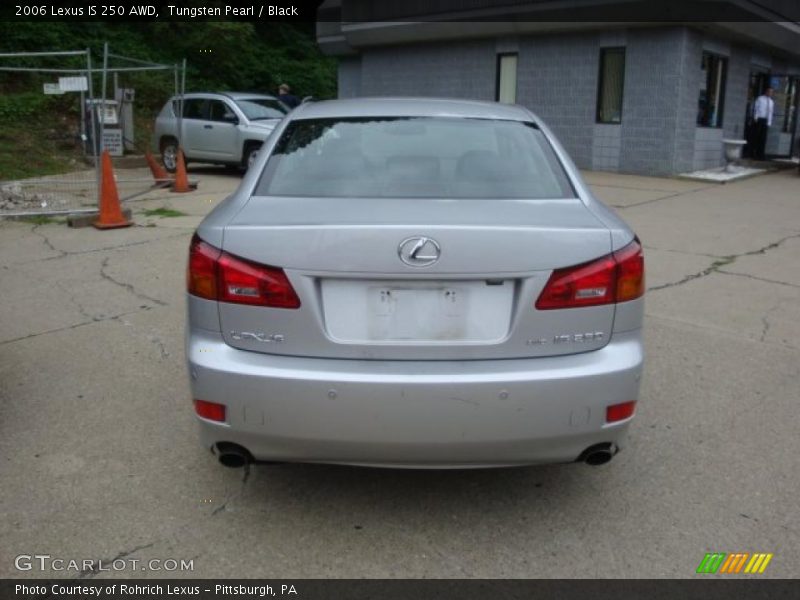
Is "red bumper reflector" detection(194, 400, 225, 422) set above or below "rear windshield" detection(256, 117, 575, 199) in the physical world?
below

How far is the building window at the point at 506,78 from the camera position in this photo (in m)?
18.7

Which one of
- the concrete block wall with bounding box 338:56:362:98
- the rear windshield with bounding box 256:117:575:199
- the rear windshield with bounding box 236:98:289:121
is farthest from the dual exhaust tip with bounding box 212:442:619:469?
the concrete block wall with bounding box 338:56:362:98

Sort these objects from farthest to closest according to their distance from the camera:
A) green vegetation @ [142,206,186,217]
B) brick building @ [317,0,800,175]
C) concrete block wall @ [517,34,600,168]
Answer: concrete block wall @ [517,34,600,168], brick building @ [317,0,800,175], green vegetation @ [142,206,186,217]

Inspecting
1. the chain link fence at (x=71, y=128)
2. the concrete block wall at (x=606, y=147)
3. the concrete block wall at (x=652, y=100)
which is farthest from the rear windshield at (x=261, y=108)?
the concrete block wall at (x=652, y=100)

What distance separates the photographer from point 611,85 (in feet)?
55.5

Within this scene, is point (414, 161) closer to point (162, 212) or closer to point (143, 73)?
point (162, 212)

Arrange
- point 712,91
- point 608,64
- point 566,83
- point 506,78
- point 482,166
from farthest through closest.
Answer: point 506,78, point 566,83, point 712,91, point 608,64, point 482,166

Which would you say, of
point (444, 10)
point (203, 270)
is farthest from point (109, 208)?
point (444, 10)

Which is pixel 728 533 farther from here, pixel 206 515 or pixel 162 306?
pixel 162 306

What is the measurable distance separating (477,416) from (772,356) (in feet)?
10.7

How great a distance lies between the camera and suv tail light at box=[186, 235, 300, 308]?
8.80ft

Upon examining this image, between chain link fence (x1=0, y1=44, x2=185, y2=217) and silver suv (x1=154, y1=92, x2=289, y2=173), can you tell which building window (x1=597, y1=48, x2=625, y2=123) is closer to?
silver suv (x1=154, y1=92, x2=289, y2=173)

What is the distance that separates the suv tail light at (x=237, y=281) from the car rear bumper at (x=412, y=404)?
182 millimetres

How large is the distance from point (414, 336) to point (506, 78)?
17.4 metres
